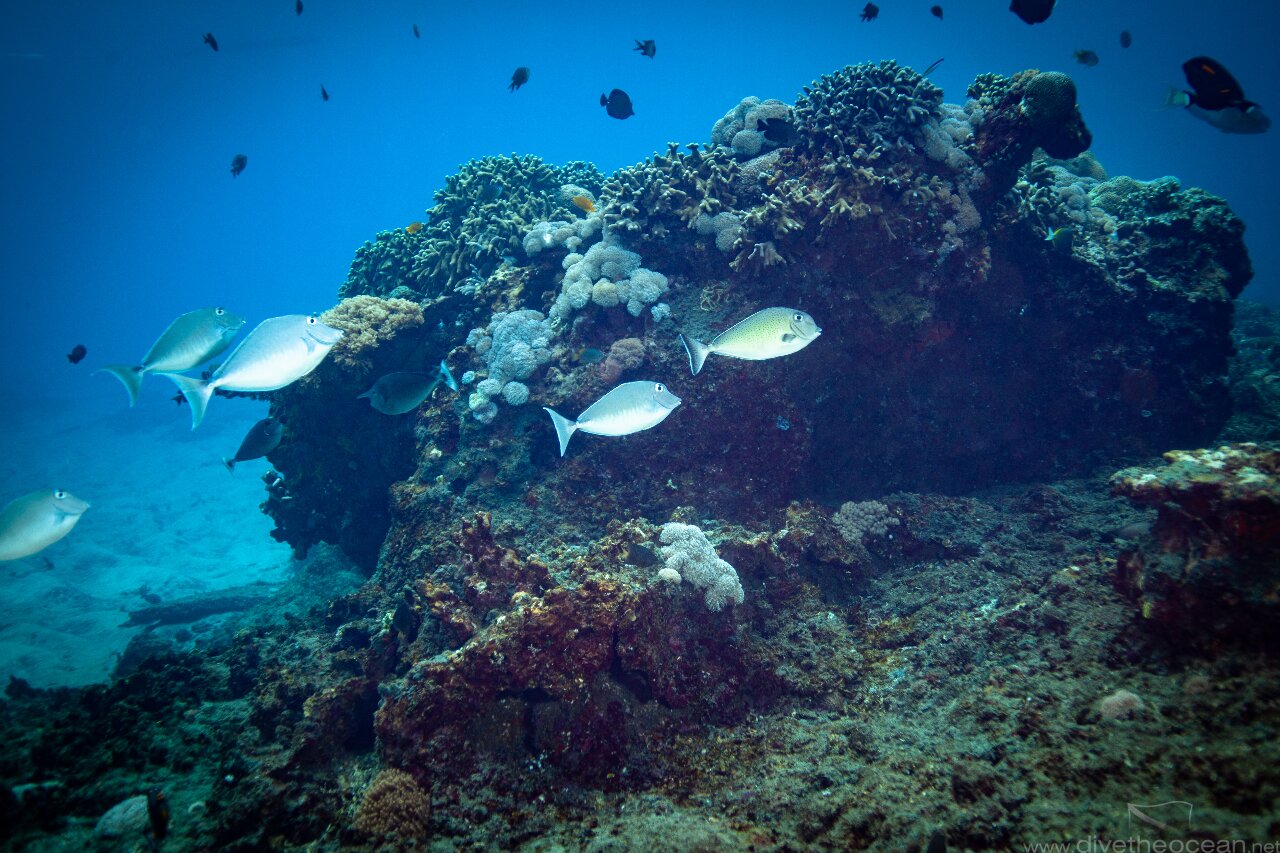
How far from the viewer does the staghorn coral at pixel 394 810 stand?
10.1 feet

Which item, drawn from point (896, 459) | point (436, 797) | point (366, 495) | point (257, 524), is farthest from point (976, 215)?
point (257, 524)

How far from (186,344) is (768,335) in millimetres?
4723

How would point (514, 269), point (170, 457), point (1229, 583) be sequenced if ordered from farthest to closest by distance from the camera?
point (170, 457)
point (514, 269)
point (1229, 583)

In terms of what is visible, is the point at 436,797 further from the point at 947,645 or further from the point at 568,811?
the point at 947,645

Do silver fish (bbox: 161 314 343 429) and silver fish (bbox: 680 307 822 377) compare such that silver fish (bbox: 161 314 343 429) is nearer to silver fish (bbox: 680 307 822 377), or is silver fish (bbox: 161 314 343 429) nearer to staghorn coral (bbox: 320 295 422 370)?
silver fish (bbox: 680 307 822 377)

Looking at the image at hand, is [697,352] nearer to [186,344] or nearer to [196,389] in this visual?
[196,389]

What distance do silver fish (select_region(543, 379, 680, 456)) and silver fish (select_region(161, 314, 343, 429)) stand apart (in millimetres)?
1919

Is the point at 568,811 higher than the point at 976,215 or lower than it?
lower

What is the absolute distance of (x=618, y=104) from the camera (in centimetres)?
938

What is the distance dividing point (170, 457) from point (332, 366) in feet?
116

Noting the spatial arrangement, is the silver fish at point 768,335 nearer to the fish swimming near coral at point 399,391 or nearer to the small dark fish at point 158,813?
the fish swimming near coral at point 399,391

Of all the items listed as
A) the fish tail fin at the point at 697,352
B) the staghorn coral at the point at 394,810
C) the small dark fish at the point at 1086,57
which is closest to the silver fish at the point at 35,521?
the staghorn coral at the point at 394,810

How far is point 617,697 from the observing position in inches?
156

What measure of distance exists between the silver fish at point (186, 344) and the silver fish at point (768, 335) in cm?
389
